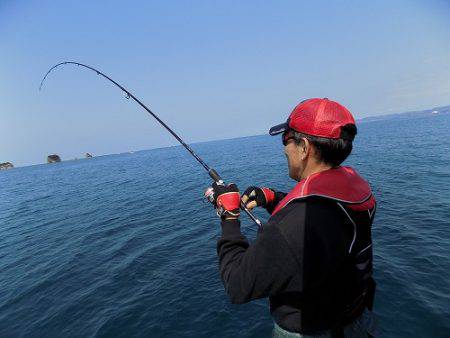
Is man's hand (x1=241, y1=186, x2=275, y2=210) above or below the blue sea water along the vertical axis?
above

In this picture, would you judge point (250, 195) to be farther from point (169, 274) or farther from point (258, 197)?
point (169, 274)

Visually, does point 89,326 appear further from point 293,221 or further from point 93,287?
point 293,221

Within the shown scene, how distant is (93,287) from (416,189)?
1864 cm

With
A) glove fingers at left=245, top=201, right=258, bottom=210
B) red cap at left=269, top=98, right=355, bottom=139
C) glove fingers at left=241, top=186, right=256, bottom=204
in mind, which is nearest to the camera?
red cap at left=269, top=98, right=355, bottom=139

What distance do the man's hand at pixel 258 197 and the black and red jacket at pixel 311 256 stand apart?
1.53 metres

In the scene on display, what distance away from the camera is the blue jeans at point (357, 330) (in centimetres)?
268

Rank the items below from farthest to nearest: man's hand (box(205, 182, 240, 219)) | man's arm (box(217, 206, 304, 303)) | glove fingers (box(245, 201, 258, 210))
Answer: glove fingers (box(245, 201, 258, 210)) → man's hand (box(205, 182, 240, 219)) → man's arm (box(217, 206, 304, 303))

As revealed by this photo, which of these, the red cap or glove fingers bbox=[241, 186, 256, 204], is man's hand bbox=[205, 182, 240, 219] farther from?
glove fingers bbox=[241, 186, 256, 204]

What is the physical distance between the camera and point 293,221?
2.04 meters

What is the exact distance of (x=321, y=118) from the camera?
2434 millimetres

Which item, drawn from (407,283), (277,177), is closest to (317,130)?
(407,283)

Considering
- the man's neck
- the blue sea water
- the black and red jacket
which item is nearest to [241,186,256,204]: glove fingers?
the black and red jacket

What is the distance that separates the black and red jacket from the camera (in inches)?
80.0

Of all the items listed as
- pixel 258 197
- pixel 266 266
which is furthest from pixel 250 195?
pixel 266 266
